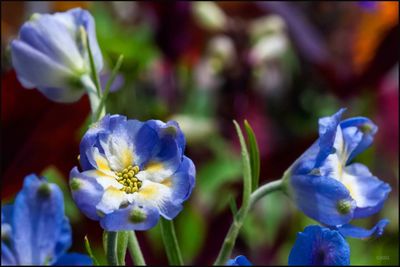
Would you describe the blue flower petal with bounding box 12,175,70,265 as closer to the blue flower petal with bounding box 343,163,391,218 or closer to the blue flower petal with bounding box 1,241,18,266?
the blue flower petal with bounding box 1,241,18,266

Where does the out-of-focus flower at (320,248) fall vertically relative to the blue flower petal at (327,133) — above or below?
below

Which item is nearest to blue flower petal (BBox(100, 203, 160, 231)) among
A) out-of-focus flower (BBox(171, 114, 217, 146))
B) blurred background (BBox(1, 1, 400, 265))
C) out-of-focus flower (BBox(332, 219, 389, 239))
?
out-of-focus flower (BBox(332, 219, 389, 239))

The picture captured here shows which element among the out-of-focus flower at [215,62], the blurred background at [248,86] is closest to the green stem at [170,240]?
the blurred background at [248,86]

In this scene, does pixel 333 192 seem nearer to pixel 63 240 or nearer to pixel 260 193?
pixel 260 193

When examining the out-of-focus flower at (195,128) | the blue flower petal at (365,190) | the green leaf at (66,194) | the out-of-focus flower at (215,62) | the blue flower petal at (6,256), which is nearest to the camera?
the blue flower petal at (6,256)

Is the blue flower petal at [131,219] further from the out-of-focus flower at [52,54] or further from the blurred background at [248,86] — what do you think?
the blurred background at [248,86]

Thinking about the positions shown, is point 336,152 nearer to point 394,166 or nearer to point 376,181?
point 376,181

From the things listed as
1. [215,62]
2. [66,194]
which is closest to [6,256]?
[66,194]
